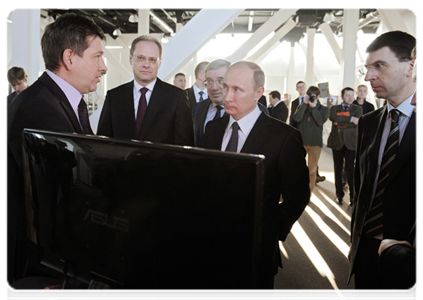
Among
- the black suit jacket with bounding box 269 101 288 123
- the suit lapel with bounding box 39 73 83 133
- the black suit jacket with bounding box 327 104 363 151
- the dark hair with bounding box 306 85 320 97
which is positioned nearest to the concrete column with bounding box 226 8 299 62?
the black suit jacket with bounding box 269 101 288 123

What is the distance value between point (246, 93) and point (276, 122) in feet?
0.67

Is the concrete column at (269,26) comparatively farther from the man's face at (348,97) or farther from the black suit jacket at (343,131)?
the black suit jacket at (343,131)

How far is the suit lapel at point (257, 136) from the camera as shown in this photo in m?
1.55

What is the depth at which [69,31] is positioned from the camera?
122 centimetres

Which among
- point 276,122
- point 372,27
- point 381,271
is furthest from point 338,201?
point 372,27

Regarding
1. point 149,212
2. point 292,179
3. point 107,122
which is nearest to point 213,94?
point 107,122

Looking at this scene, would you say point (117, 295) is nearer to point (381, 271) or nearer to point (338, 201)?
point (381, 271)

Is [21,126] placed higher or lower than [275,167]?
higher

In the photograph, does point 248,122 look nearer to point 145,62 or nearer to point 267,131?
point 267,131

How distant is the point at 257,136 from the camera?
157 centimetres

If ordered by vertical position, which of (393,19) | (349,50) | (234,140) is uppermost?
(393,19)

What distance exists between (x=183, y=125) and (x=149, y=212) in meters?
1.66

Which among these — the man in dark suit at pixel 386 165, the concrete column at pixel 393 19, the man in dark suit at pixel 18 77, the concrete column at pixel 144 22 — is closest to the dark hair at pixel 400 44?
the man in dark suit at pixel 386 165

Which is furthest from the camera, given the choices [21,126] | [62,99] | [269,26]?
[269,26]
